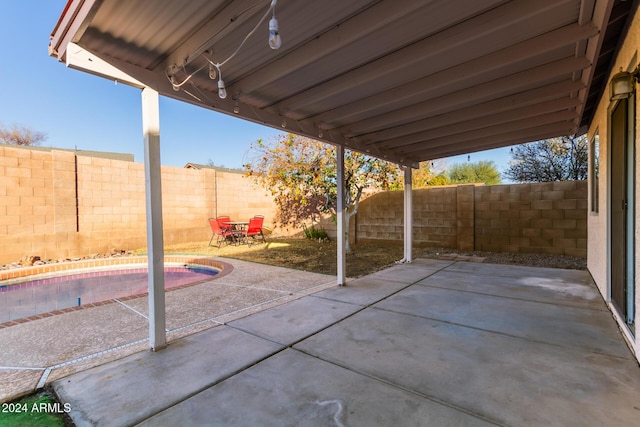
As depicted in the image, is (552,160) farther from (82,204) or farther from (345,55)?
(82,204)

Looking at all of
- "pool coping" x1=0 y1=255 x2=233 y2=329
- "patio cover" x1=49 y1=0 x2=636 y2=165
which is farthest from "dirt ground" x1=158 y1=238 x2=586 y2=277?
"patio cover" x1=49 y1=0 x2=636 y2=165

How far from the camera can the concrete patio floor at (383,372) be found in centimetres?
167

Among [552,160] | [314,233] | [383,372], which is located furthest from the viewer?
[552,160]

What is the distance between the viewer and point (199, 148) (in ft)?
76.5

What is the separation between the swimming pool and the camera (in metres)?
4.46

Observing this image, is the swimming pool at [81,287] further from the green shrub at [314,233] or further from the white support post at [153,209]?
the green shrub at [314,233]

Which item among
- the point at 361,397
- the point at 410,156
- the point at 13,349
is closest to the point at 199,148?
the point at 410,156

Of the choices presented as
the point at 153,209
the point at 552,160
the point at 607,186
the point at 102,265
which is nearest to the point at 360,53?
the point at 153,209

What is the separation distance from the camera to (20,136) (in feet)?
58.0

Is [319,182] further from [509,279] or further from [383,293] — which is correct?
[509,279]

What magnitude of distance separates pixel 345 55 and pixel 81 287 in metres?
6.44

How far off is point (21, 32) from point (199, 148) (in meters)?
11.5

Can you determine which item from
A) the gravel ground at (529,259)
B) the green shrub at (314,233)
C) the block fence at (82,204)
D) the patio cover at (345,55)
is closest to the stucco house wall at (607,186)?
the patio cover at (345,55)

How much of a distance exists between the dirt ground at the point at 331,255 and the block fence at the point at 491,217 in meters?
0.28
